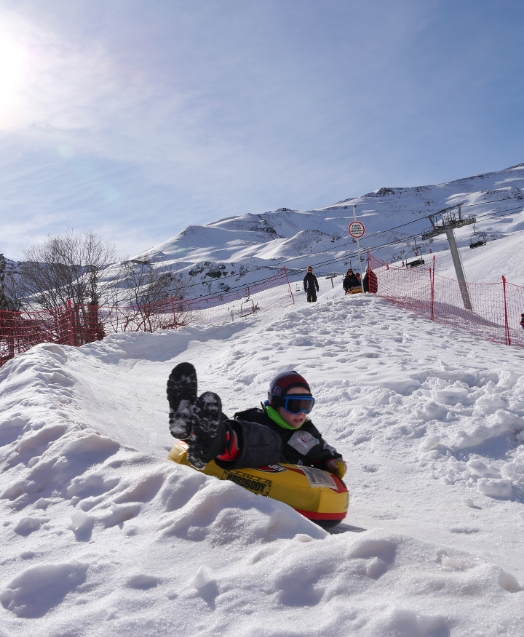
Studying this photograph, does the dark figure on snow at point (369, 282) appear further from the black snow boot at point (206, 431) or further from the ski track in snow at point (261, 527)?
the black snow boot at point (206, 431)

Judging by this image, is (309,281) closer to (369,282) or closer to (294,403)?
(369,282)

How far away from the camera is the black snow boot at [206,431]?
2.77 meters

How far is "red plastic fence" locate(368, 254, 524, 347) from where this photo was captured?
14108 mm

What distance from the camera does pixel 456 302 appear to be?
22.6m

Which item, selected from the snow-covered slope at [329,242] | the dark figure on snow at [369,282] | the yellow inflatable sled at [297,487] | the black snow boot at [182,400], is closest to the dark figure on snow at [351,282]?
the dark figure on snow at [369,282]

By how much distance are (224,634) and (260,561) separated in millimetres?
368

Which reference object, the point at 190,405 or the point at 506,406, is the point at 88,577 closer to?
the point at 190,405

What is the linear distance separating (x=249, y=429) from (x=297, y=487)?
1.61ft

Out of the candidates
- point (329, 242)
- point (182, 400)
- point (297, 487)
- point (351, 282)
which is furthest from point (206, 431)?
point (329, 242)

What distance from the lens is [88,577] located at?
1844mm

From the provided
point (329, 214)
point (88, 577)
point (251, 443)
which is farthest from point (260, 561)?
point (329, 214)

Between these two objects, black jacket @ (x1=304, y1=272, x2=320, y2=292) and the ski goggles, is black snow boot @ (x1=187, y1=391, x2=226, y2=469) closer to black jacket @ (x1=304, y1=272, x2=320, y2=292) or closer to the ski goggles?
the ski goggles

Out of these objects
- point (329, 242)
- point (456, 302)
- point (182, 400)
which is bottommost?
point (456, 302)

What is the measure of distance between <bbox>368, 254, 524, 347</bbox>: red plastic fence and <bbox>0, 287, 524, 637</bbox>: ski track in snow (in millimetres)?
7765
